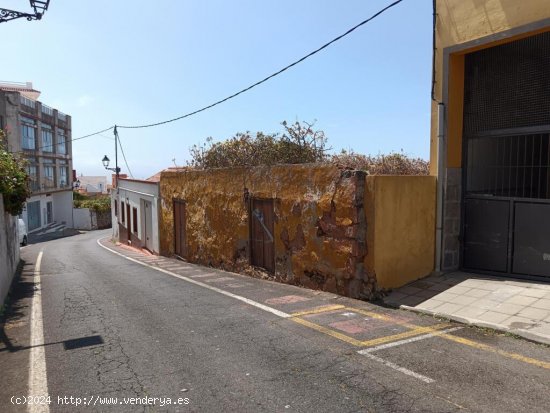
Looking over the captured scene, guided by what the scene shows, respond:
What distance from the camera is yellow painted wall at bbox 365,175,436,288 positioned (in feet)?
24.0

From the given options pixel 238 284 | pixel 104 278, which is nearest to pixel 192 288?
pixel 238 284

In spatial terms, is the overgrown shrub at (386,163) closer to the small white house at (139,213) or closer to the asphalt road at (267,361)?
the asphalt road at (267,361)

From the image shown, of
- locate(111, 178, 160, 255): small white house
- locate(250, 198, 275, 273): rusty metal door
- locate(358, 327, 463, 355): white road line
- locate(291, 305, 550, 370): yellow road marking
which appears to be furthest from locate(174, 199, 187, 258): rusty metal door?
locate(358, 327, 463, 355): white road line

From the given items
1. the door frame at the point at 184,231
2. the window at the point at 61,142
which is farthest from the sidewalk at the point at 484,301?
the window at the point at 61,142

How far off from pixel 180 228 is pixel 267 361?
424 inches

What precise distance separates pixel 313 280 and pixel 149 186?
12061mm

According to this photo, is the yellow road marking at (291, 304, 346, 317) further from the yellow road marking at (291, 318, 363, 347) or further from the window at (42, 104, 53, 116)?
the window at (42, 104, 53, 116)

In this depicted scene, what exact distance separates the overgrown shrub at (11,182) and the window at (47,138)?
3394 cm

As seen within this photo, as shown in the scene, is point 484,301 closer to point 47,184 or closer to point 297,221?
point 297,221

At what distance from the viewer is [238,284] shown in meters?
9.41

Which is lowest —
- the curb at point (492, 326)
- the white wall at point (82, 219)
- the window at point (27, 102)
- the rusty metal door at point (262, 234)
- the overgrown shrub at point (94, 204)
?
the white wall at point (82, 219)

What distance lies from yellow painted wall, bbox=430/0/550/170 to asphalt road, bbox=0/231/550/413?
3.78 m

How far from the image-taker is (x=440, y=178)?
822 cm

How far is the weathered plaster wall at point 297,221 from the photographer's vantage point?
753 centimetres
